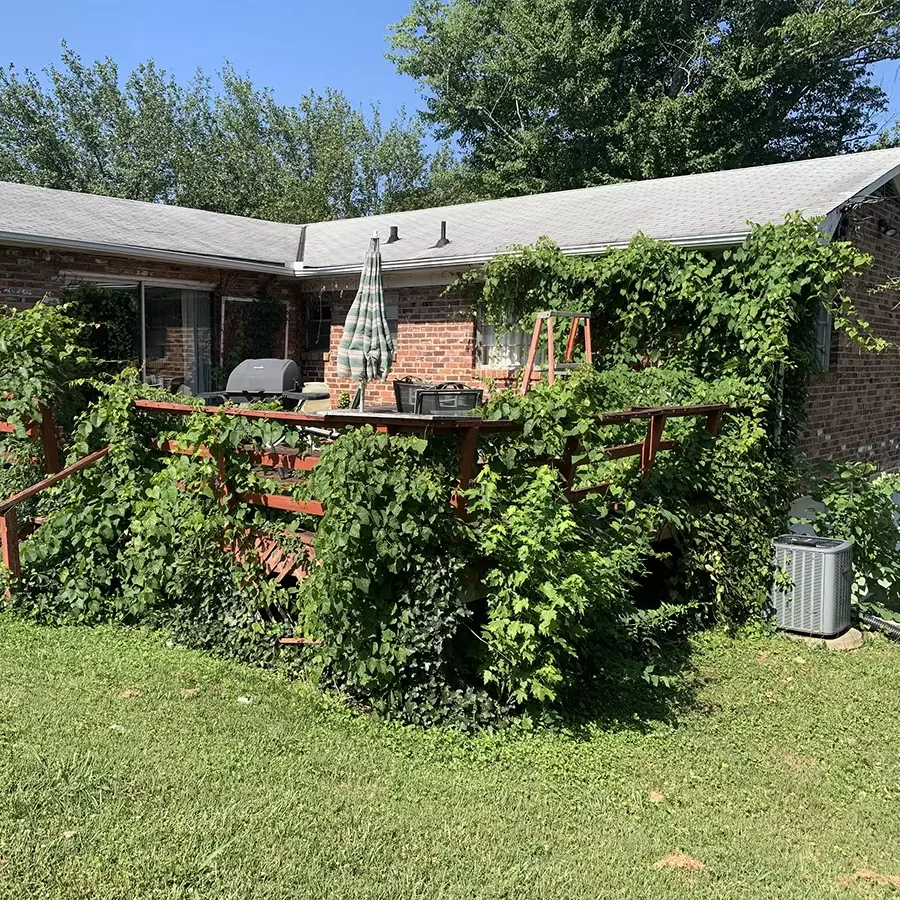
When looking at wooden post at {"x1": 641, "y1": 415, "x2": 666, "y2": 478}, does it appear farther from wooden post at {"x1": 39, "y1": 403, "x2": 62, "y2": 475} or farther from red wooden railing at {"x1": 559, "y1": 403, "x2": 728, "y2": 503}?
wooden post at {"x1": 39, "y1": 403, "x2": 62, "y2": 475}

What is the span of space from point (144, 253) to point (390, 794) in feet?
27.5

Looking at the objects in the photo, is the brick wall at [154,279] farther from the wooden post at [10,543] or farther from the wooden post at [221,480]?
the wooden post at [221,480]

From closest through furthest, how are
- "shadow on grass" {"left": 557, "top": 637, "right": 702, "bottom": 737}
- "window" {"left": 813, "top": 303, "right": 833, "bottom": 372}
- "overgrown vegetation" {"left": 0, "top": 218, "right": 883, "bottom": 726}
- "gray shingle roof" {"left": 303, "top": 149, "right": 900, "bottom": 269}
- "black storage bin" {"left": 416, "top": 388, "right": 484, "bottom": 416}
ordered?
1. "overgrown vegetation" {"left": 0, "top": 218, "right": 883, "bottom": 726}
2. "shadow on grass" {"left": 557, "top": 637, "right": 702, "bottom": 737}
3. "black storage bin" {"left": 416, "top": 388, "right": 484, "bottom": 416}
4. "window" {"left": 813, "top": 303, "right": 833, "bottom": 372}
5. "gray shingle roof" {"left": 303, "top": 149, "right": 900, "bottom": 269}

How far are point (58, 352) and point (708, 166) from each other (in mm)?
19649

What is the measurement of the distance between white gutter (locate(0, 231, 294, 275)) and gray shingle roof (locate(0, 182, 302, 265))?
57 mm

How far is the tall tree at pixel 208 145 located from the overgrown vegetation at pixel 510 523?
23345mm

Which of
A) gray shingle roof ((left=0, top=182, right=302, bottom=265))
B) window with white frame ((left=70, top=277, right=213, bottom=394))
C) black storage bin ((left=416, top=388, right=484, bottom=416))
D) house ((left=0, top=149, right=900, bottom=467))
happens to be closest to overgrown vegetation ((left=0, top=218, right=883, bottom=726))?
house ((left=0, top=149, right=900, bottom=467))

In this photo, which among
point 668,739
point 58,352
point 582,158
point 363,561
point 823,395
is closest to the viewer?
point 363,561

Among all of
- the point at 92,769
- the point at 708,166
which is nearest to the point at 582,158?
the point at 708,166

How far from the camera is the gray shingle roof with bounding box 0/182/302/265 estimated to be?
9.79 metres

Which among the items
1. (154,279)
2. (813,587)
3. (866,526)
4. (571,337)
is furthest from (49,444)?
(866,526)

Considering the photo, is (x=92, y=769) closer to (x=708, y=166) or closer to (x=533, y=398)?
(x=533, y=398)

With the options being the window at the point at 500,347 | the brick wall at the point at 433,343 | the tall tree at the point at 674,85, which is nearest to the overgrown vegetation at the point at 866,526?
the window at the point at 500,347

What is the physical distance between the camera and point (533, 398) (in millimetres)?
4660
